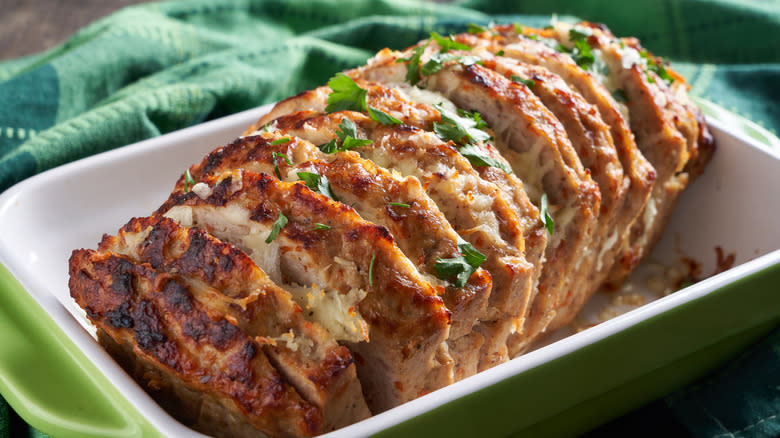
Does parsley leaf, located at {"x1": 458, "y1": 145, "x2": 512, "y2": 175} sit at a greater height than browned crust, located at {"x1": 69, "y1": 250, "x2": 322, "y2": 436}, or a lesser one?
greater

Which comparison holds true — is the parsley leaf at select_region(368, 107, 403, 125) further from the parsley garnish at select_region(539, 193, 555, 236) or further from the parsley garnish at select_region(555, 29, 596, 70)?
the parsley garnish at select_region(555, 29, 596, 70)

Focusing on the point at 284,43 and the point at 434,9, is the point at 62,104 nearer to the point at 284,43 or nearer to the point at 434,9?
the point at 284,43

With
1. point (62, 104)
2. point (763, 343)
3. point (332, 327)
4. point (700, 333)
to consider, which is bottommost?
point (62, 104)

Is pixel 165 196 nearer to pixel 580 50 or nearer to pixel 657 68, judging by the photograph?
pixel 580 50

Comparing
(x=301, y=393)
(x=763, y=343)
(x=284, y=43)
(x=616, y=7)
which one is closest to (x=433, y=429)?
(x=301, y=393)

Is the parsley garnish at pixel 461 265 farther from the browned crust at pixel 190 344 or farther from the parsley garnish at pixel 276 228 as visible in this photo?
the browned crust at pixel 190 344

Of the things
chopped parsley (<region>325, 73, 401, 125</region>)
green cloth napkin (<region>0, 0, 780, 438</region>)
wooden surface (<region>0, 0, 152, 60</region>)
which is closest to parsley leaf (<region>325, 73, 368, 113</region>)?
chopped parsley (<region>325, 73, 401, 125</region>)

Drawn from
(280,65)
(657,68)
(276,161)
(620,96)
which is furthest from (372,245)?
(280,65)
